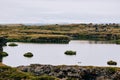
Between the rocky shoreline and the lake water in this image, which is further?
the lake water

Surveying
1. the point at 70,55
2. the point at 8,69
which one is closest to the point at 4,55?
the point at 70,55

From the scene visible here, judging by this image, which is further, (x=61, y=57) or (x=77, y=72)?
(x=61, y=57)

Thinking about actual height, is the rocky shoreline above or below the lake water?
above

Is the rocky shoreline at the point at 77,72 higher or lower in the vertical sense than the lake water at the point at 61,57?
higher

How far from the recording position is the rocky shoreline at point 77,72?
61125 mm

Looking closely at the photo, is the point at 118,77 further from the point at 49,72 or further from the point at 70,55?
the point at 70,55

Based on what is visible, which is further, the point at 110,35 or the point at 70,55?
the point at 110,35

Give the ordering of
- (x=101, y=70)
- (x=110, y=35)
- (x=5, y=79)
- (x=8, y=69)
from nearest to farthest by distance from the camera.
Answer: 1. (x=5, y=79)
2. (x=8, y=69)
3. (x=101, y=70)
4. (x=110, y=35)

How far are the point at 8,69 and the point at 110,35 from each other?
159908mm

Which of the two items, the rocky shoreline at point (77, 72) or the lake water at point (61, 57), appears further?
the lake water at point (61, 57)

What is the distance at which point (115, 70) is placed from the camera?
61.2m

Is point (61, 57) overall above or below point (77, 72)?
below

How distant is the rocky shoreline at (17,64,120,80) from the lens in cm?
6112

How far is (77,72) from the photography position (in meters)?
62.3
